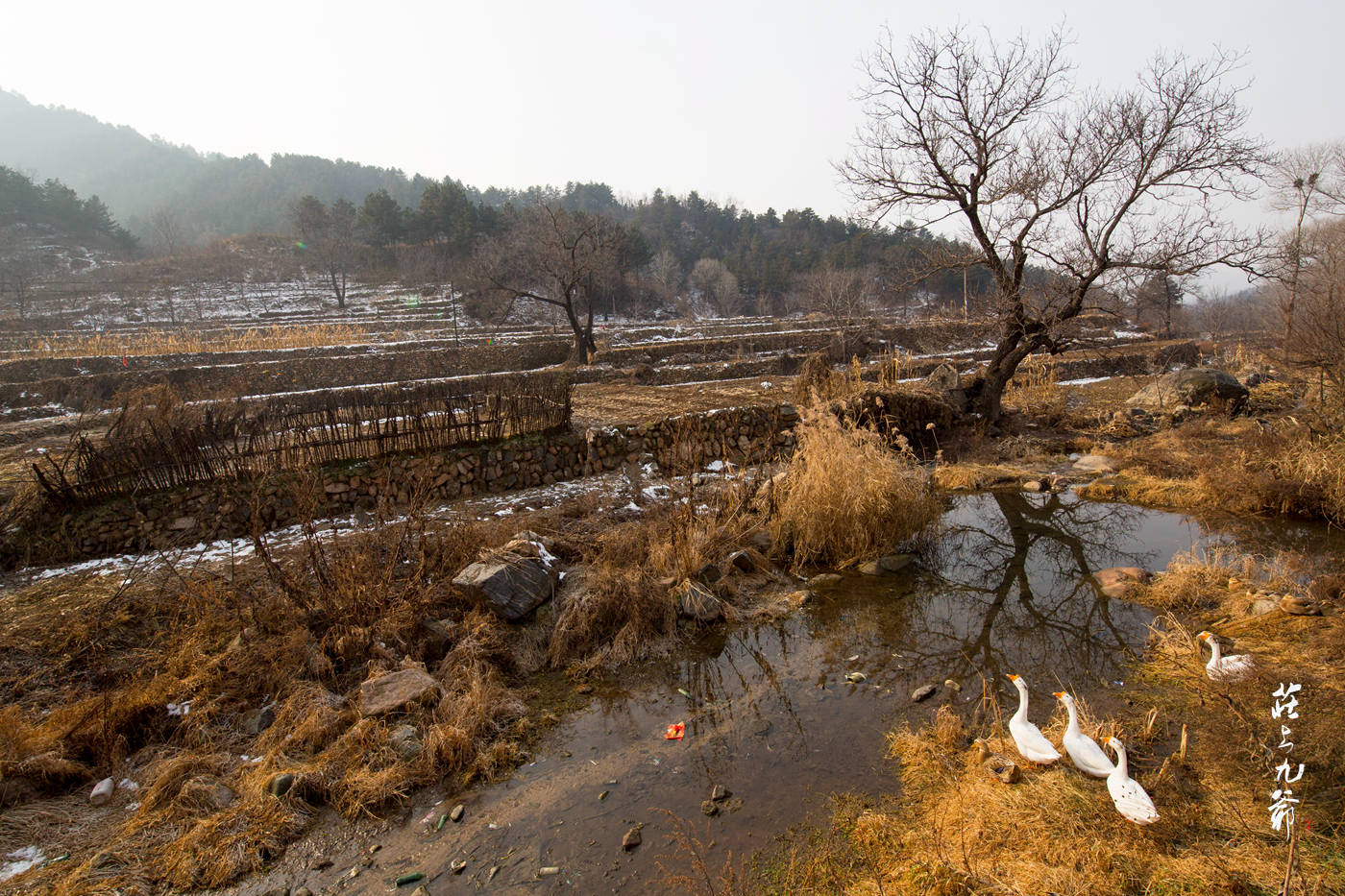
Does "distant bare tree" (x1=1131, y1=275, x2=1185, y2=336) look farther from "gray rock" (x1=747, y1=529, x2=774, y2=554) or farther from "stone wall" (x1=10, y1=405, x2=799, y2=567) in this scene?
"gray rock" (x1=747, y1=529, x2=774, y2=554)

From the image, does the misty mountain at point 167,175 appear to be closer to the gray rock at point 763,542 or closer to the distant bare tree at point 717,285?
the distant bare tree at point 717,285

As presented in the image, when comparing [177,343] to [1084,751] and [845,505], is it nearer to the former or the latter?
[845,505]

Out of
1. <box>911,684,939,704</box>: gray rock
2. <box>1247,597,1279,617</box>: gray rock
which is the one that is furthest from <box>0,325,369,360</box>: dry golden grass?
<box>1247,597,1279,617</box>: gray rock

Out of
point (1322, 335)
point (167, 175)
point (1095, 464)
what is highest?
point (167, 175)

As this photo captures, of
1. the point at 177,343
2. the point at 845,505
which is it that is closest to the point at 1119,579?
Answer: the point at 845,505

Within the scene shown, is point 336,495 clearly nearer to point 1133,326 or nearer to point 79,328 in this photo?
point 79,328

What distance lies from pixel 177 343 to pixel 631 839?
91.1ft

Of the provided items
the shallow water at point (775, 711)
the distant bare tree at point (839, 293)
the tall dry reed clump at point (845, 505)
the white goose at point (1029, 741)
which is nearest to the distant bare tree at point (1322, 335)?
the shallow water at point (775, 711)

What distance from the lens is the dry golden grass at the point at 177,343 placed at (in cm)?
2135

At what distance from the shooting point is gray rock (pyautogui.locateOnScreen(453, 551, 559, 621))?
20.0ft

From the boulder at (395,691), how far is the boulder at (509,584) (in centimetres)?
106

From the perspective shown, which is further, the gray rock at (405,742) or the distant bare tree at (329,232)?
the distant bare tree at (329,232)

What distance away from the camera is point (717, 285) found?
55.4 meters

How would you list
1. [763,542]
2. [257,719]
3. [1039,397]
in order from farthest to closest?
[1039,397] → [763,542] → [257,719]
